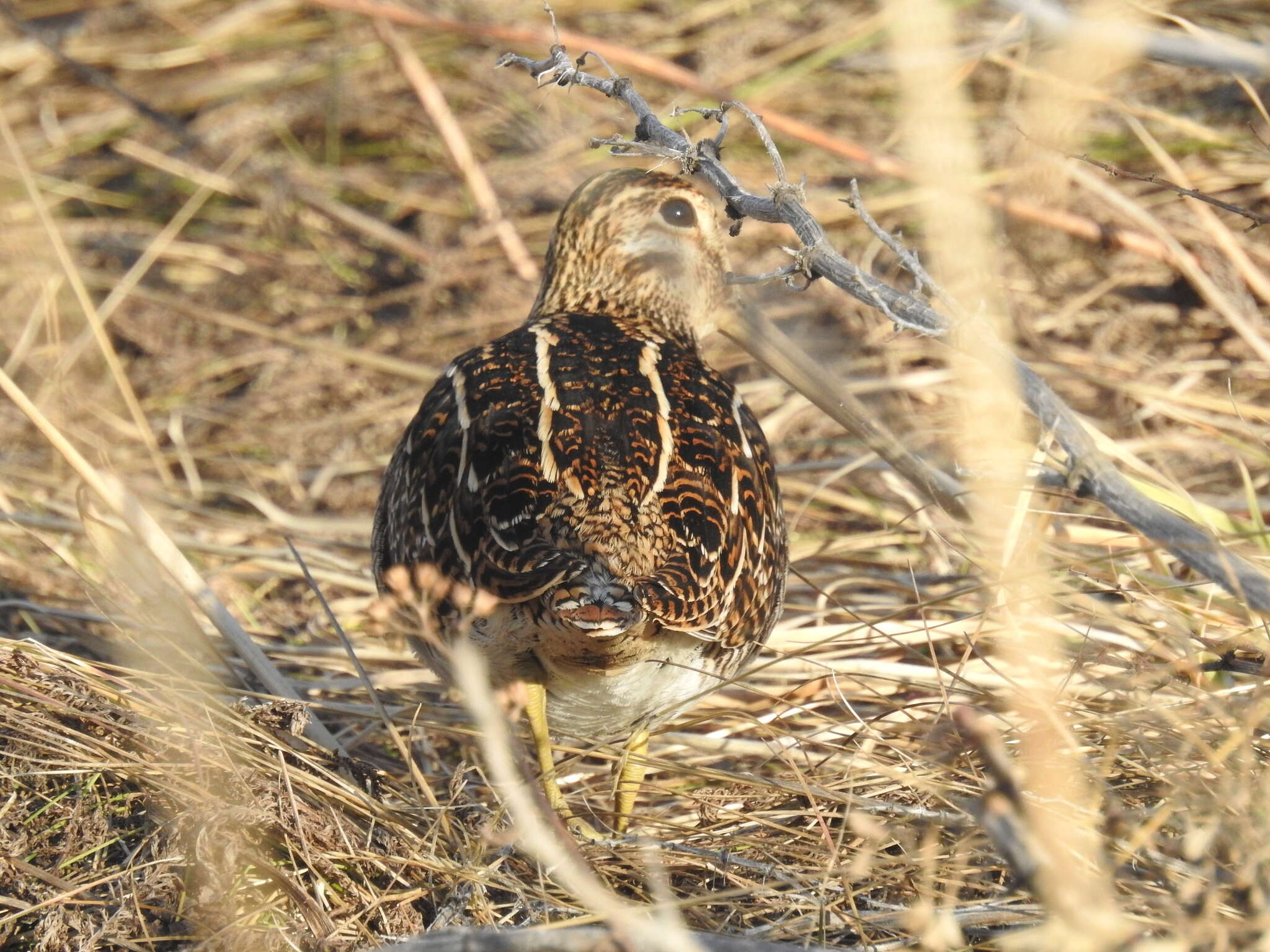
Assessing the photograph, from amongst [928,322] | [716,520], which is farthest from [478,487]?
[928,322]

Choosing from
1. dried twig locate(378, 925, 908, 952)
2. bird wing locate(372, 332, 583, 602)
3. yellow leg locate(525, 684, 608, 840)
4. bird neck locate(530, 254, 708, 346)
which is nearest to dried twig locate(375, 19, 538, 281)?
bird neck locate(530, 254, 708, 346)

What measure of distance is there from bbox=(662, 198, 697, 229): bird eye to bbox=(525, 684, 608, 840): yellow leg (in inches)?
53.1

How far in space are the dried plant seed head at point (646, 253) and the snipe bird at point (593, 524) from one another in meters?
0.25

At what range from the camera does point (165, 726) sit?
248cm

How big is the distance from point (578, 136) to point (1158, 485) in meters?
3.00

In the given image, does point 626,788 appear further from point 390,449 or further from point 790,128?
point 790,128

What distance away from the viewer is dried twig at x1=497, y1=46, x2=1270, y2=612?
2004 mm

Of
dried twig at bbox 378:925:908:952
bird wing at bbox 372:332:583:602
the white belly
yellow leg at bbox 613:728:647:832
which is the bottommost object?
yellow leg at bbox 613:728:647:832

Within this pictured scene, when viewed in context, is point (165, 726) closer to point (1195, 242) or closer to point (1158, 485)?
point (1158, 485)

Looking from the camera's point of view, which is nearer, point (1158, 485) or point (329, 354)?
point (1158, 485)

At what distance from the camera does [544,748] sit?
9.44 ft

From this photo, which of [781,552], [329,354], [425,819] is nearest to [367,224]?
[329,354]

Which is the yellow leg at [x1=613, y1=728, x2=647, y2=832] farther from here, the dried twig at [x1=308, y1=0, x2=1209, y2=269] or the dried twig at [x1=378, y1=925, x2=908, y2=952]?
the dried twig at [x1=308, y1=0, x2=1209, y2=269]

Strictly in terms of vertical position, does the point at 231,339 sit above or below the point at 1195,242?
below
